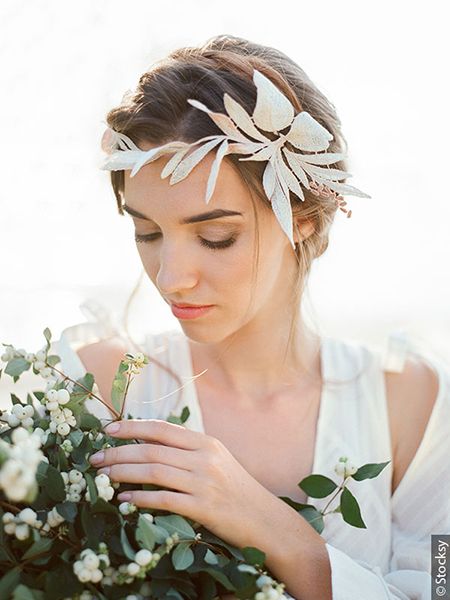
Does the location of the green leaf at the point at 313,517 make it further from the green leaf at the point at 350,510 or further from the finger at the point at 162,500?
the finger at the point at 162,500

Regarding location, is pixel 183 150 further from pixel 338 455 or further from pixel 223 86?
pixel 338 455

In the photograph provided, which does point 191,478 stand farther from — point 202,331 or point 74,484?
point 202,331

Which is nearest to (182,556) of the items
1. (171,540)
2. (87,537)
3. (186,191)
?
(171,540)

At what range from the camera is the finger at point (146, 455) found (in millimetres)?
1436

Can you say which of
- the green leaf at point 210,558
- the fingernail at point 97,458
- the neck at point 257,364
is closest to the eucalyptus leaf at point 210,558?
the green leaf at point 210,558

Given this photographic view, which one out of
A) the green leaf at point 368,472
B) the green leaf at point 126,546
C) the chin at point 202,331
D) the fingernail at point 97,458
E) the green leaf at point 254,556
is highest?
the chin at point 202,331

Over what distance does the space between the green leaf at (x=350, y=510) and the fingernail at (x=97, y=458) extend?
47cm

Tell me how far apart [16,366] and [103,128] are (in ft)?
2.79

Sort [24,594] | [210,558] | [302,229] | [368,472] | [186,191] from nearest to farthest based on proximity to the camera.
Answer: [24,594], [210,558], [368,472], [186,191], [302,229]

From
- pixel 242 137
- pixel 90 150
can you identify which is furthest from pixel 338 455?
pixel 90 150

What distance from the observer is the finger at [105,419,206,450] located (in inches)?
58.8

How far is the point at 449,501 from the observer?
6.64 feet

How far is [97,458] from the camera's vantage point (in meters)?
1.42

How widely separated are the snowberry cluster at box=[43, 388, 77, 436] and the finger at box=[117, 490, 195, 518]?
Answer: 155 mm
